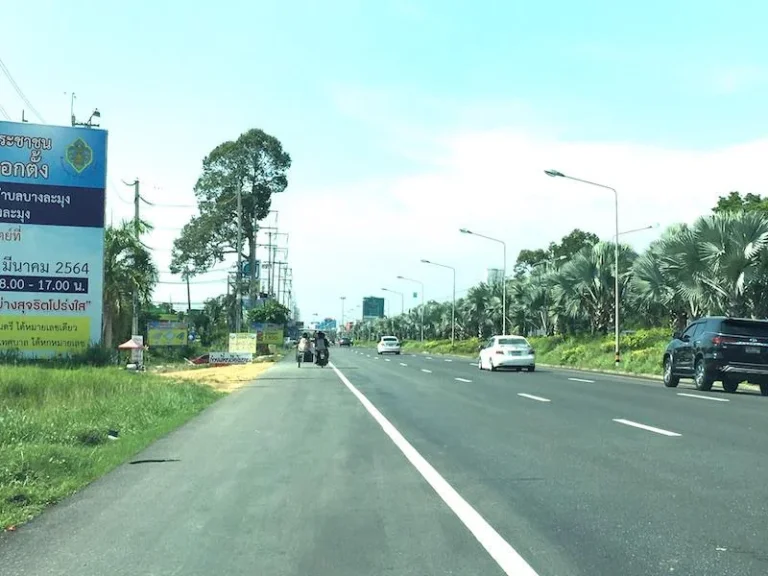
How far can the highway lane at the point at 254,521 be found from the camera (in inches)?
226

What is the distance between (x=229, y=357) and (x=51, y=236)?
17.7 metres

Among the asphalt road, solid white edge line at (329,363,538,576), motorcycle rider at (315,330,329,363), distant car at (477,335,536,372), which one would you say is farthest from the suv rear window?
motorcycle rider at (315,330,329,363)

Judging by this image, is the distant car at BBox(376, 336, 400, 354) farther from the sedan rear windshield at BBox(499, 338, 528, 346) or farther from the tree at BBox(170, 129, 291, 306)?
the sedan rear windshield at BBox(499, 338, 528, 346)

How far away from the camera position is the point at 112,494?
8.34m

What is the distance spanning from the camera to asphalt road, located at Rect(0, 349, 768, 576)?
229 inches

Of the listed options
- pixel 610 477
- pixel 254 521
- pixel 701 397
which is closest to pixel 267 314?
pixel 701 397

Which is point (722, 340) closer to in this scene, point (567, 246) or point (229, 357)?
point (229, 357)

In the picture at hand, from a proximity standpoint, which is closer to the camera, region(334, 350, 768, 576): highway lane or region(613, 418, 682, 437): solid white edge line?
region(334, 350, 768, 576): highway lane

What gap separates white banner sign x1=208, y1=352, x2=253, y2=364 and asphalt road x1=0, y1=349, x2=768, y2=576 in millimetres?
28215

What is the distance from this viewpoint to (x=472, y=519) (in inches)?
279

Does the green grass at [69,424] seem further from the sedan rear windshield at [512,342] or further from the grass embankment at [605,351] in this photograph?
the grass embankment at [605,351]

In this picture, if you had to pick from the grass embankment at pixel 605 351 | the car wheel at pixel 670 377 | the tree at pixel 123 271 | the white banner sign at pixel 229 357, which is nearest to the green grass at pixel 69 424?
the tree at pixel 123 271

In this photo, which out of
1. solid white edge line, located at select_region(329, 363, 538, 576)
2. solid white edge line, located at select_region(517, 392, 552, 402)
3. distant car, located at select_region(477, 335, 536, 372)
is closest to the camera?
solid white edge line, located at select_region(329, 363, 538, 576)

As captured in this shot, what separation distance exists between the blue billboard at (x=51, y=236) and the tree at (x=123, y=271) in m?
8.90
